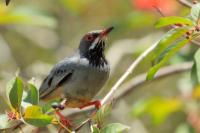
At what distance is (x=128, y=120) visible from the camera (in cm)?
779

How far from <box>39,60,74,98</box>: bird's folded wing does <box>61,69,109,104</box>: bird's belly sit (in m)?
0.10

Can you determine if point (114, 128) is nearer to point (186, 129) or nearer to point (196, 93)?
point (186, 129)

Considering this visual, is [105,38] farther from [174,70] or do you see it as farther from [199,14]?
[199,14]

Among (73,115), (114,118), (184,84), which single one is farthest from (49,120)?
(114,118)

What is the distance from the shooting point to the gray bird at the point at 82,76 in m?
5.10

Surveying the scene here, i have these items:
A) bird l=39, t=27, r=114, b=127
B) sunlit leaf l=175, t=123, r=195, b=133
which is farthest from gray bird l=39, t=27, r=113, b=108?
sunlit leaf l=175, t=123, r=195, b=133

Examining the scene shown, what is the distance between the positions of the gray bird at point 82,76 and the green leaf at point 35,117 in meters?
1.59

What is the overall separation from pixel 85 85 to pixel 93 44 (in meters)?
0.58

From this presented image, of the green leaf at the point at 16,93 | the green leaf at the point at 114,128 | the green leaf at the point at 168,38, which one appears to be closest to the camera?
the green leaf at the point at 114,128

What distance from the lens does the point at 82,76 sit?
16.9 feet

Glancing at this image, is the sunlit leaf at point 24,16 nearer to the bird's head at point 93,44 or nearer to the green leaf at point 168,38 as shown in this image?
the bird's head at point 93,44

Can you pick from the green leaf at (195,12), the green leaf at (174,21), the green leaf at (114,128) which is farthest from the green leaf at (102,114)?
the green leaf at (195,12)

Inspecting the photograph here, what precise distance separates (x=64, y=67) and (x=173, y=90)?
4.19 metres

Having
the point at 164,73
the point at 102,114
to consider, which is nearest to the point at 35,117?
the point at 102,114
